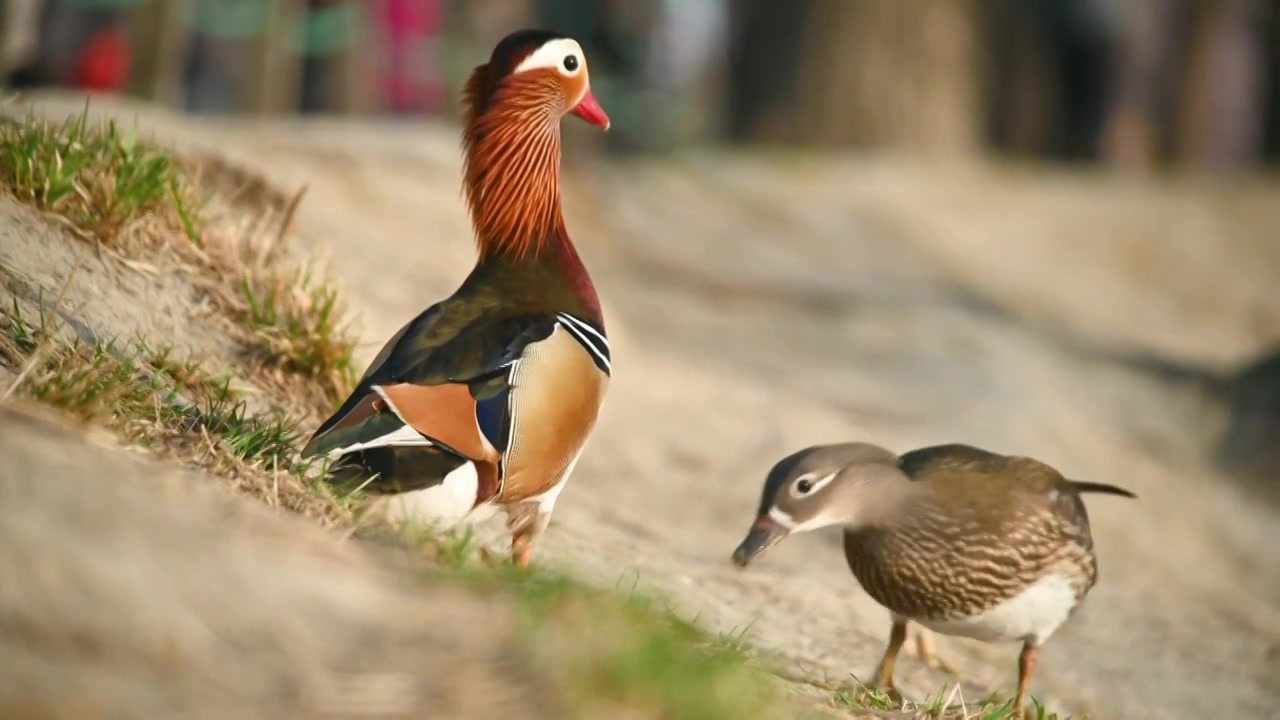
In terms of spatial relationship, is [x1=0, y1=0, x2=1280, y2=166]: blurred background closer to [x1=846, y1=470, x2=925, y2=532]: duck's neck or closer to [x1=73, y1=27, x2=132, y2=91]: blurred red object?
[x1=73, y1=27, x2=132, y2=91]: blurred red object

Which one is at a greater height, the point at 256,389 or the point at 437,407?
the point at 437,407

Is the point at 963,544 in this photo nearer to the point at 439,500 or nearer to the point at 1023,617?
the point at 1023,617

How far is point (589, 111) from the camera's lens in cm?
523

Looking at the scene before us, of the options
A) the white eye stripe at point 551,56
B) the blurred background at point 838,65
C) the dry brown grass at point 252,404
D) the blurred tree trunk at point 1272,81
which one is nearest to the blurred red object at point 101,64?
the blurred background at point 838,65

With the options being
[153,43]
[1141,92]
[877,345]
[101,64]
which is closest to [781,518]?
[877,345]

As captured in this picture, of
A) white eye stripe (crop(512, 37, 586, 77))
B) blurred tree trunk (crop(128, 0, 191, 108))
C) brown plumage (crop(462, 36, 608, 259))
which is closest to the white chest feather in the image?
brown plumage (crop(462, 36, 608, 259))

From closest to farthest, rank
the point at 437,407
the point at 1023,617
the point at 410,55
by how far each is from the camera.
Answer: the point at 437,407
the point at 1023,617
the point at 410,55

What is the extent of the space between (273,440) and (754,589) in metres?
1.89

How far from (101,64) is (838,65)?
7.23 metres

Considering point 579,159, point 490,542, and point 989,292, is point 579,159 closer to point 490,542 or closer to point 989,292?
point 989,292

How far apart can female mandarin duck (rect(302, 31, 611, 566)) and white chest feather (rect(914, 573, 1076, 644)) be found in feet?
3.98

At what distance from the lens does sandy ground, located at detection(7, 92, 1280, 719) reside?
6.25 meters

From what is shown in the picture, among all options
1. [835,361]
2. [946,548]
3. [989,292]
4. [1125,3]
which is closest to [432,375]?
[946,548]

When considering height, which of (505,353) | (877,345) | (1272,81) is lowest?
(877,345)
